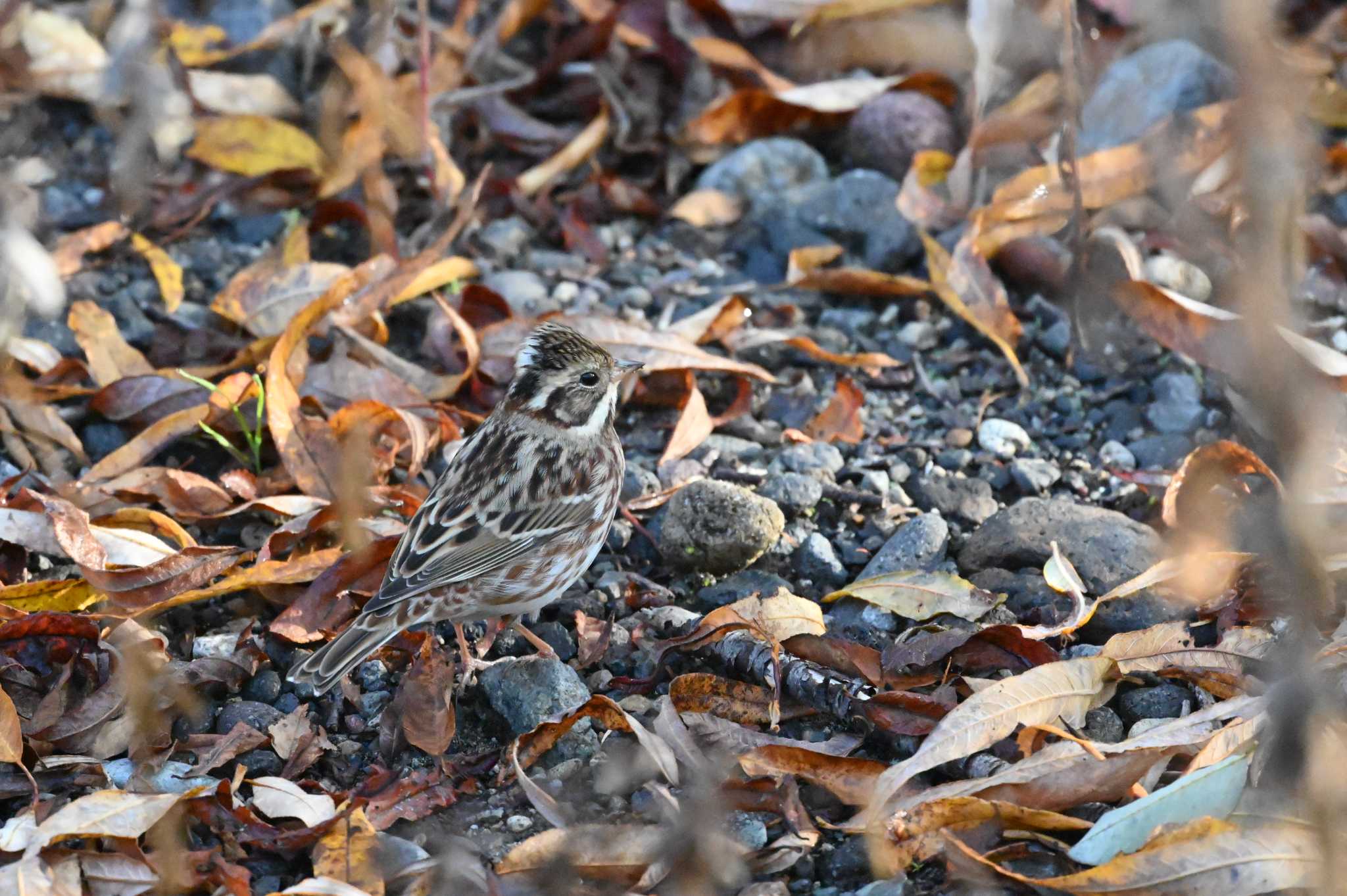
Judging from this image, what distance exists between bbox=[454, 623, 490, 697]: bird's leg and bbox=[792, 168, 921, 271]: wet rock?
3.21 metres

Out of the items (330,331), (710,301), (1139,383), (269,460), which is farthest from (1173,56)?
(269,460)

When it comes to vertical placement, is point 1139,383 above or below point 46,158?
below

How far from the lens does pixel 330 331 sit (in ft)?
22.9

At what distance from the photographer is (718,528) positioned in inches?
226

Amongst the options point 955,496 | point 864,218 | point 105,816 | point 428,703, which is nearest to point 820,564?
point 955,496

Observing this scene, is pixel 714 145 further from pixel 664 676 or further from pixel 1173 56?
pixel 664 676

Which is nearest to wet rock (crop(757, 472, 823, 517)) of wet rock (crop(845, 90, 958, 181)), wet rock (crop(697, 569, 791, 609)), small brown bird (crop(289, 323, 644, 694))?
wet rock (crop(697, 569, 791, 609))

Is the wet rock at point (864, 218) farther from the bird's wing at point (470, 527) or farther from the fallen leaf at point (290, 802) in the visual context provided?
the fallen leaf at point (290, 802)

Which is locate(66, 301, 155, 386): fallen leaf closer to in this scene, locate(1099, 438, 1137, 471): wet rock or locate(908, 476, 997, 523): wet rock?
locate(908, 476, 997, 523): wet rock

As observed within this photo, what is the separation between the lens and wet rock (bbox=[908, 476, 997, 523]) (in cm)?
607

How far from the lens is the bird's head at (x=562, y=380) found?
19.9ft

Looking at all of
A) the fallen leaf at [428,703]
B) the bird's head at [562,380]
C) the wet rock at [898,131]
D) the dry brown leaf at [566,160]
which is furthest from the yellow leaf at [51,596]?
the wet rock at [898,131]

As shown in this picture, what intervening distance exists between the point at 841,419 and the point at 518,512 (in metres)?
1.64

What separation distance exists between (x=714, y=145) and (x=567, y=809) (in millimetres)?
4676
